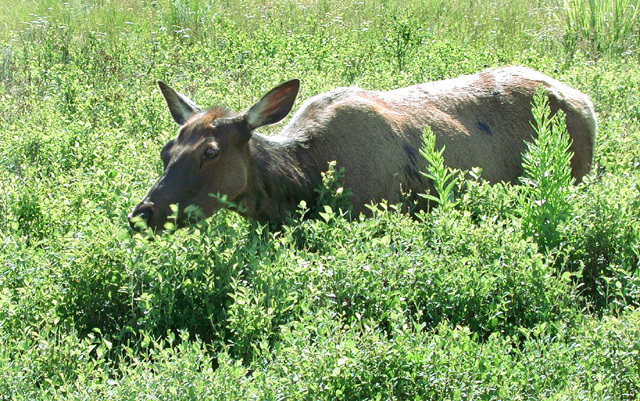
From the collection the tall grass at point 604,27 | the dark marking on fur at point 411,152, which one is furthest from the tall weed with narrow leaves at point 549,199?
the tall grass at point 604,27

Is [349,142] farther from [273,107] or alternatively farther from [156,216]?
[156,216]

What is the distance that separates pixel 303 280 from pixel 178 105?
104 inches

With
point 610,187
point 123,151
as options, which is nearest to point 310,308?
point 610,187

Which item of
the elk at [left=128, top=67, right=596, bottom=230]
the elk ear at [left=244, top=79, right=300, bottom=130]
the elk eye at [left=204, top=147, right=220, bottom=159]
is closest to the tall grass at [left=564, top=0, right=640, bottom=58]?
the elk at [left=128, top=67, right=596, bottom=230]

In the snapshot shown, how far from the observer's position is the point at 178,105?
698 cm

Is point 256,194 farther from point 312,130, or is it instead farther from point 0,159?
point 0,159

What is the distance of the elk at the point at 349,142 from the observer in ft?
20.0

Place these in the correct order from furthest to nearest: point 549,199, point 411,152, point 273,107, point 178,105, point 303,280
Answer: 1. point 411,152
2. point 178,105
3. point 273,107
4. point 549,199
5. point 303,280

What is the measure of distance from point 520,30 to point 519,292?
32.6ft

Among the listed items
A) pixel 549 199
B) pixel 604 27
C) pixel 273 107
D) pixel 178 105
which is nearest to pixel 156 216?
pixel 273 107

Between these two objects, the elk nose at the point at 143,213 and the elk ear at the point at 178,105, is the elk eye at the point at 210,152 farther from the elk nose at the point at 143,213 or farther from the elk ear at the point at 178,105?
the elk ear at the point at 178,105

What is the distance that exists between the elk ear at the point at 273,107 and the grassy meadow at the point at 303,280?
32.2 inches

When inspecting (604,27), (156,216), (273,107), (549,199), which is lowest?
(156,216)

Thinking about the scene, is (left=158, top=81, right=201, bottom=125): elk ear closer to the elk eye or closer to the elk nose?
the elk eye
